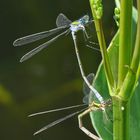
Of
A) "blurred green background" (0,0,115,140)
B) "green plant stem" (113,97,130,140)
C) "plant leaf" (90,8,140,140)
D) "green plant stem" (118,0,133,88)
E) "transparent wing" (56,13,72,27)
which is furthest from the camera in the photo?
"blurred green background" (0,0,115,140)

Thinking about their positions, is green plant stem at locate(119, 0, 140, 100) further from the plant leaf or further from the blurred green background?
the blurred green background

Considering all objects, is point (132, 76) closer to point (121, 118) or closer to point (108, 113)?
point (121, 118)

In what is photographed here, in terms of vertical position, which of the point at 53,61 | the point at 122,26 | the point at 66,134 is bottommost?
the point at 66,134

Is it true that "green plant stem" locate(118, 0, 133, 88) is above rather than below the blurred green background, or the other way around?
above

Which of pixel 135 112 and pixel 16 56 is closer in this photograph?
pixel 135 112

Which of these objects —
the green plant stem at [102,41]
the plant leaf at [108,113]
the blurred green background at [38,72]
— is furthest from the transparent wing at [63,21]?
the blurred green background at [38,72]

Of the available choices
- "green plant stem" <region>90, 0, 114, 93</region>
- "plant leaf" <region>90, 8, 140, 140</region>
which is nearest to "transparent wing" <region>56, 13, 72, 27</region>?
"plant leaf" <region>90, 8, 140, 140</region>

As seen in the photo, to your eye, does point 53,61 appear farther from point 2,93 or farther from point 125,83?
point 125,83

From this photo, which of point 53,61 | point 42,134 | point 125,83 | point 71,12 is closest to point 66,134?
point 42,134
